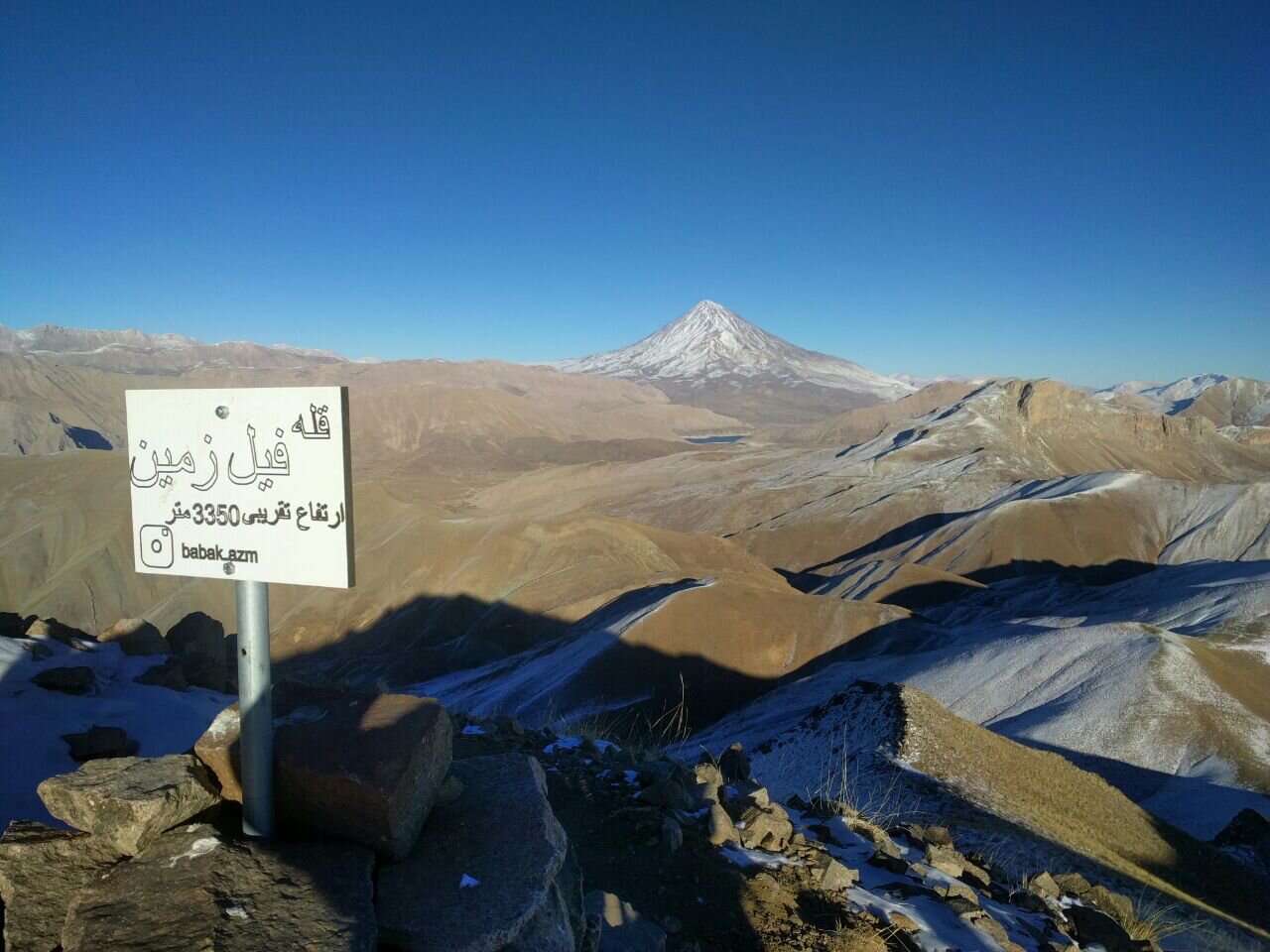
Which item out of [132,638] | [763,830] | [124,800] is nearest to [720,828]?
[763,830]

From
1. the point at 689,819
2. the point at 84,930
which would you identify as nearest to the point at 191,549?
the point at 84,930

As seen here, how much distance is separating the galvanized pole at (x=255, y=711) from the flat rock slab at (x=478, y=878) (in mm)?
513

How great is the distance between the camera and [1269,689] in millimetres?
16375

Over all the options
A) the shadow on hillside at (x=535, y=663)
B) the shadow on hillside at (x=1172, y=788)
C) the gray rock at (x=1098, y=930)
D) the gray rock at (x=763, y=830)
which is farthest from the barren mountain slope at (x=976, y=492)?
the gray rock at (x=763, y=830)

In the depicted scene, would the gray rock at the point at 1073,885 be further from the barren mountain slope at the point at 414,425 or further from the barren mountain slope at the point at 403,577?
the barren mountain slope at the point at 414,425

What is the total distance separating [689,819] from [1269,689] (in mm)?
18392

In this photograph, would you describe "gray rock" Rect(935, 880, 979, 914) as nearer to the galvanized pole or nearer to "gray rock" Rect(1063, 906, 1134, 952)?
"gray rock" Rect(1063, 906, 1134, 952)

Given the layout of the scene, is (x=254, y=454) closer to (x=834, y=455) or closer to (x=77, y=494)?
(x=77, y=494)

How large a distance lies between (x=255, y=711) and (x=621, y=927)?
193cm

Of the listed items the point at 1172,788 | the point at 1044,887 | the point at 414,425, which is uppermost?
the point at 414,425

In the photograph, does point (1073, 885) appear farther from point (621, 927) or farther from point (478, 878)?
point (478, 878)

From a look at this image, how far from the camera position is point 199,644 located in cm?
1050

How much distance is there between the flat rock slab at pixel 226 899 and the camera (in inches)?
86.8

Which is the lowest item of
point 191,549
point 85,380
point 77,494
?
point 77,494
